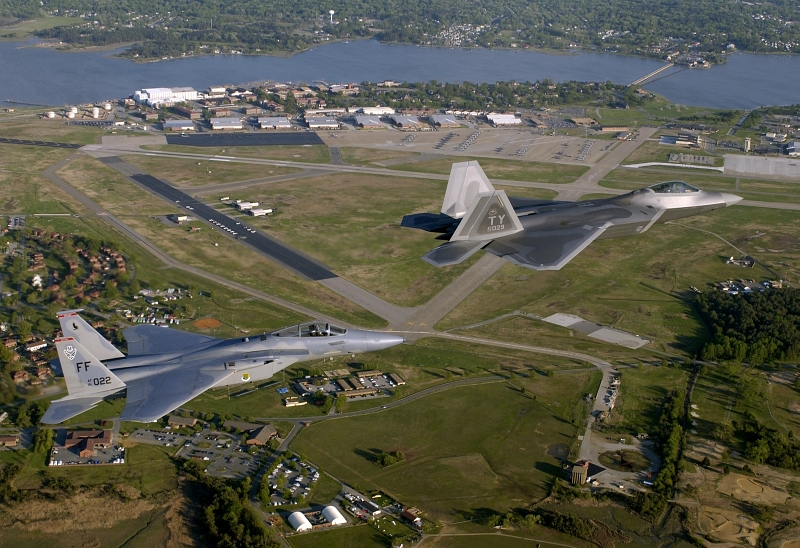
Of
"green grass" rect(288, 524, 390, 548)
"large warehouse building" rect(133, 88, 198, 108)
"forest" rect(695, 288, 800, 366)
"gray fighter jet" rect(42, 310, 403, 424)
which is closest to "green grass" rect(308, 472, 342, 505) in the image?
"green grass" rect(288, 524, 390, 548)

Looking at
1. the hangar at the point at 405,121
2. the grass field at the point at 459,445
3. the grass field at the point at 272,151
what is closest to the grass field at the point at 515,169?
the grass field at the point at 272,151

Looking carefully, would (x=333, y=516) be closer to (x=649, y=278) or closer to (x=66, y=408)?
(x=66, y=408)

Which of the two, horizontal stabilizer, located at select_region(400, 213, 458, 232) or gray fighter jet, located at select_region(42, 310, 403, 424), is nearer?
gray fighter jet, located at select_region(42, 310, 403, 424)

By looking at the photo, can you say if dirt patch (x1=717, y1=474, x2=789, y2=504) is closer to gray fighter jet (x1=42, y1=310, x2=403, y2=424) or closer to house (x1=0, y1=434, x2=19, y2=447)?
gray fighter jet (x1=42, y1=310, x2=403, y2=424)

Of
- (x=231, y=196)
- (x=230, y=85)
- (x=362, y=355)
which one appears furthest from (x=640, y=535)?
(x=230, y=85)

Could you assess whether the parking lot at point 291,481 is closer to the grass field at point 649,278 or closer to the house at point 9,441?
the house at point 9,441

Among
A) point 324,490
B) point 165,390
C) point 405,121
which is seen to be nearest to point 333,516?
point 324,490
